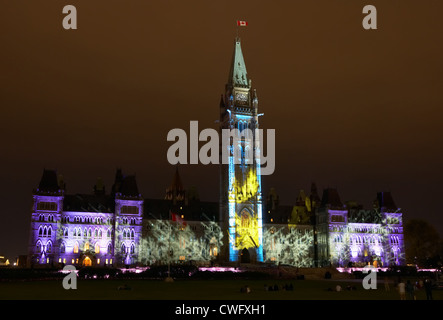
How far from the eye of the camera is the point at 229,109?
4798 inches

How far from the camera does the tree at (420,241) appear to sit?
403ft

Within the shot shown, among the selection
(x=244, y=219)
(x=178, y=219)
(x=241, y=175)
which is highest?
(x=241, y=175)

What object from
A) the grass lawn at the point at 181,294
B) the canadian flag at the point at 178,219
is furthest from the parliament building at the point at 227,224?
the grass lawn at the point at 181,294

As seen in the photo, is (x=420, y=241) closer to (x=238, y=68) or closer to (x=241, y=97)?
(x=241, y=97)

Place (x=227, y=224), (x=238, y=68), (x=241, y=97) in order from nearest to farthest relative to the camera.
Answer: (x=227, y=224) < (x=241, y=97) < (x=238, y=68)

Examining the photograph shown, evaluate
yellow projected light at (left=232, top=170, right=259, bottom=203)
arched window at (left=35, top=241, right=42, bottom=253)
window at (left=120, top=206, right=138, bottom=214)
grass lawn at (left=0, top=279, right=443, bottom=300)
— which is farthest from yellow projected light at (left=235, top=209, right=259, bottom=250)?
grass lawn at (left=0, top=279, right=443, bottom=300)

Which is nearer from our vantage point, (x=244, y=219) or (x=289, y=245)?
(x=244, y=219)

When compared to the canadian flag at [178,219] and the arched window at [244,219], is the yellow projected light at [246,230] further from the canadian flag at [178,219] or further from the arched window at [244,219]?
the canadian flag at [178,219]

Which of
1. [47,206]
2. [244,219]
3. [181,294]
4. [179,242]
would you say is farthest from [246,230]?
[181,294]

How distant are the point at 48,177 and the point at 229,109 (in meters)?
45.1

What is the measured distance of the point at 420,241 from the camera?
12600cm
